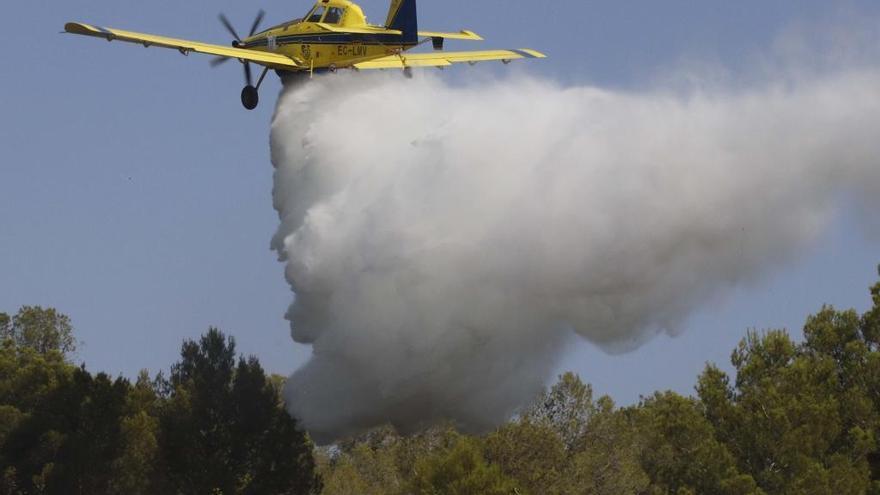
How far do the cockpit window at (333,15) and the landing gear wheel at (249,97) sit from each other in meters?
2.59

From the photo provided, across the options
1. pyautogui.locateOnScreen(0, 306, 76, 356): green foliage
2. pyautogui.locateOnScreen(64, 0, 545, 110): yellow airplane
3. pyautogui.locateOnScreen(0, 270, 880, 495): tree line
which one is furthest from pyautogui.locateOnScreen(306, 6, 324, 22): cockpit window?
pyautogui.locateOnScreen(0, 306, 76, 356): green foliage

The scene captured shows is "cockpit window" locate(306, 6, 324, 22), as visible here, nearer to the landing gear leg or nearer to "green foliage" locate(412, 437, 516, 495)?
the landing gear leg

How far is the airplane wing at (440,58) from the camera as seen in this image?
4650 cm

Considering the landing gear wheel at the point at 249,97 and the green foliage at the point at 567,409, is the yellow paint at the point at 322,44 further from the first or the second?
the green foliage at the point at 567,409

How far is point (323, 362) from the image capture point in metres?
43.7

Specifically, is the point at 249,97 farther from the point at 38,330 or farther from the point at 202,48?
the point at 38,330

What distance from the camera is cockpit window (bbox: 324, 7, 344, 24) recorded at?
46.1 metres

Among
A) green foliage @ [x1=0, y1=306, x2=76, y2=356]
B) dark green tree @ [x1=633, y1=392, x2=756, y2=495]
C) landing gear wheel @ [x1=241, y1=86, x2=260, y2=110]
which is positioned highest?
green foliage @ [x1=0, y1=306, x2=76, y2=356]

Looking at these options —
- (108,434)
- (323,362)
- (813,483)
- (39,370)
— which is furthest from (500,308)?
(39,370)

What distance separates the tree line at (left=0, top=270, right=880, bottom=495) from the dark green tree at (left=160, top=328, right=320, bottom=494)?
0.05 metres

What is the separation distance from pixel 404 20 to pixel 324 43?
2.17 m

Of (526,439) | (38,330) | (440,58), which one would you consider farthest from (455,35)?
(38,330)

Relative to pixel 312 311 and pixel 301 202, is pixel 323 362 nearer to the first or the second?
pixel 312 311

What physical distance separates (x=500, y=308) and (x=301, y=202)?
23.0ft
